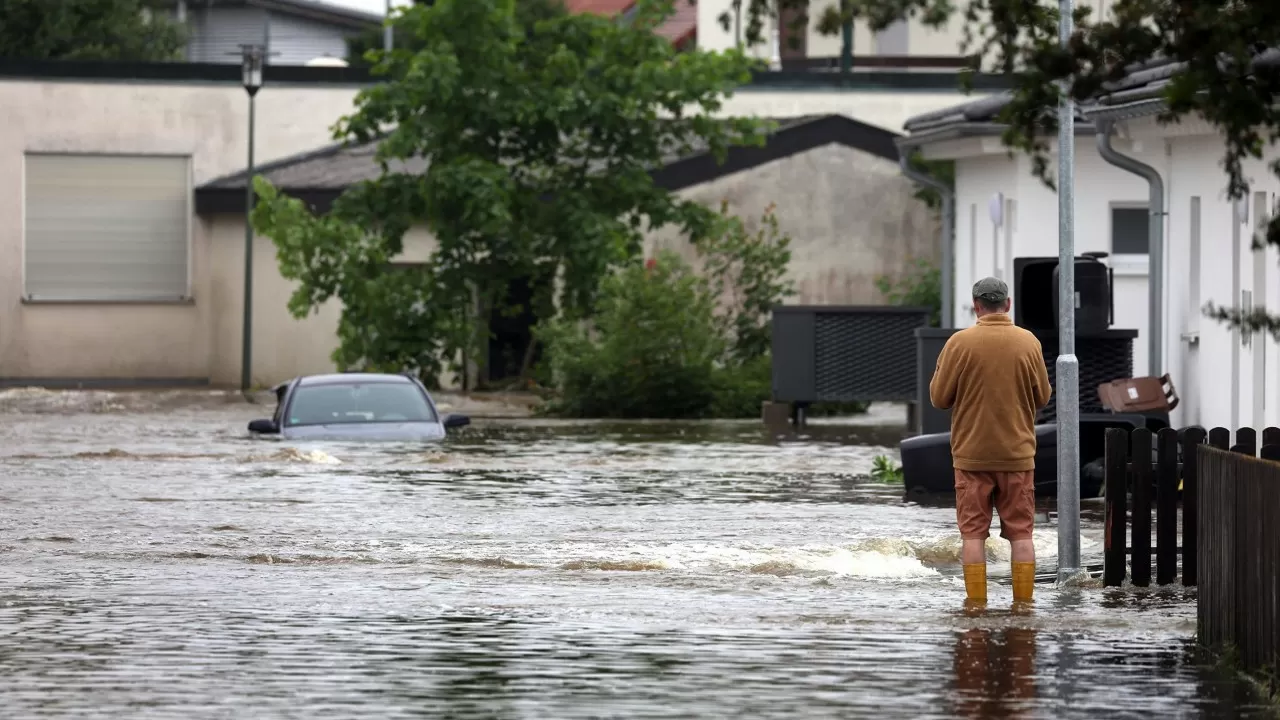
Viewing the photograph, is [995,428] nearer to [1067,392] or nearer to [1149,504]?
[1067,392]

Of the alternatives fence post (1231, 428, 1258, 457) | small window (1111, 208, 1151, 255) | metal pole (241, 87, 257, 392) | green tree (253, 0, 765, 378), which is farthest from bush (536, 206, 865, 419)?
fence post (1231, 428, 1258, 457)

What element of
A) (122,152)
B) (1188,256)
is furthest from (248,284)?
(1188,256)

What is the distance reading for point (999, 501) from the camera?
13.7 meters

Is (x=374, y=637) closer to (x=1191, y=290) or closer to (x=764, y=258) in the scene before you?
(x=1191, y=290)

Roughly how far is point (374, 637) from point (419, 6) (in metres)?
29.4

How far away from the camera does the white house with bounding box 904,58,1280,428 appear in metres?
22.4

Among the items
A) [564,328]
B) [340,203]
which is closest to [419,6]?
[340,203]

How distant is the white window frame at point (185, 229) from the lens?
50.3 metres

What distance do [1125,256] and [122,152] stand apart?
1032 inches

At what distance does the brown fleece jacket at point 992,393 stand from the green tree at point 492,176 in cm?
2663

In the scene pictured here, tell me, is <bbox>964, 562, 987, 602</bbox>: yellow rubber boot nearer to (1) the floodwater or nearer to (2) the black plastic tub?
(1) the floodwater

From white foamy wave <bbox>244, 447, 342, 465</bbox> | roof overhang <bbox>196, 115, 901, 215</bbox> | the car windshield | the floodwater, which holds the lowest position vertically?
the floodwater

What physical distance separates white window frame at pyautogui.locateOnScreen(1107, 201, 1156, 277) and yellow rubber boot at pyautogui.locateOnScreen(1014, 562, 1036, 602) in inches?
641

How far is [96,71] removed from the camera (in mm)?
51031
